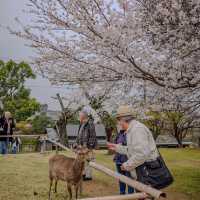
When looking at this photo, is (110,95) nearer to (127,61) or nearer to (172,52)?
(127,61)

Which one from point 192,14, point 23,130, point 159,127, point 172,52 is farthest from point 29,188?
point 23,130

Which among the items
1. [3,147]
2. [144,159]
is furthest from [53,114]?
[144,159]

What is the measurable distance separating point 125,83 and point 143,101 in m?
0.83

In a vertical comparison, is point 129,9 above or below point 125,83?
above

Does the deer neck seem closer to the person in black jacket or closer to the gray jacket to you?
the gray jacket

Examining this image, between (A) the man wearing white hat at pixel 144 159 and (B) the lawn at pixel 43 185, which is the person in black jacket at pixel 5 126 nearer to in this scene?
(B) the lawn at pixel 43 185

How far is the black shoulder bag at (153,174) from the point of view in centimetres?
432

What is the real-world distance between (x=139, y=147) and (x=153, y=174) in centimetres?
43

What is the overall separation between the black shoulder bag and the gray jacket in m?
0.08

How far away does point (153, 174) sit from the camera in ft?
14.2

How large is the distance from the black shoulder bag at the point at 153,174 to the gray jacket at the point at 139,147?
80mm

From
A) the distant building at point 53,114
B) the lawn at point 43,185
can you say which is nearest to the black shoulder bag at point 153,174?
the lawn at point 43,185

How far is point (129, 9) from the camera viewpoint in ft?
24.2

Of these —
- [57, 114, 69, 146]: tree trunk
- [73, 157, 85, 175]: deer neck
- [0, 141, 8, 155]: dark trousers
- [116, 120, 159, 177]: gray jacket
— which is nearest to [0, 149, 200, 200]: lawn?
[73, 157, 85, 175]: deer neck
